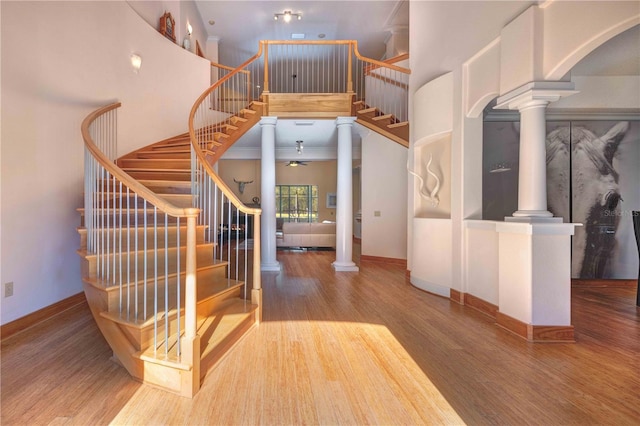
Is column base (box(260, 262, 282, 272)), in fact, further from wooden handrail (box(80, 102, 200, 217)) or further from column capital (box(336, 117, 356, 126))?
wooden handrail (box(80, 102, 200, 217))

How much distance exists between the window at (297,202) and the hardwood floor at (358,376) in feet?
28.4

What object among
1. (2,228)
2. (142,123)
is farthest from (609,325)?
(142,123)

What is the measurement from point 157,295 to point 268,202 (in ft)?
10.3

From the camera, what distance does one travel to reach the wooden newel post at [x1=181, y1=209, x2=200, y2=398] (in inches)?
70.7

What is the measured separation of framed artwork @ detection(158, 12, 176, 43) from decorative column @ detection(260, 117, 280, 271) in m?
2.37

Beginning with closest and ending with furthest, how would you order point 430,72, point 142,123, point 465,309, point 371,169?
point 465,309 < point 430,72 < point 142,123 < point 371,169

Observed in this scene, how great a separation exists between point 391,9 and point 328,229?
17.6ft

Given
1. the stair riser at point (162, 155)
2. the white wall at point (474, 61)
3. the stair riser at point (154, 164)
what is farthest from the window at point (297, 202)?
the stair riser at point (154, 164)

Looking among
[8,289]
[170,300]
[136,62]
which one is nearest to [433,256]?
[170,300]

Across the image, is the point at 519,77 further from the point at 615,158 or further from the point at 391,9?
the point at 391,9

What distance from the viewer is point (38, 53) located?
→ 304 cm

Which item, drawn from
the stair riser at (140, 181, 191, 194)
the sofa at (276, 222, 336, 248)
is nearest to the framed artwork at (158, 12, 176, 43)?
the stair riser at (140, 181, 191, 194)

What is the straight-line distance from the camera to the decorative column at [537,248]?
2559 millimetres

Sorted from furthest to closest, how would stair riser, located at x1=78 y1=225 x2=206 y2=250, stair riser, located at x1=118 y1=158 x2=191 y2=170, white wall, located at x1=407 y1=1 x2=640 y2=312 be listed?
stair riser, located at x1=118 y1=158 x2=191 y2=170 → stair riser, located at x1=78 y1=225 x2=206 y2=250 → white wall, located at x1=407 y1=1 x2=640 y2=312
